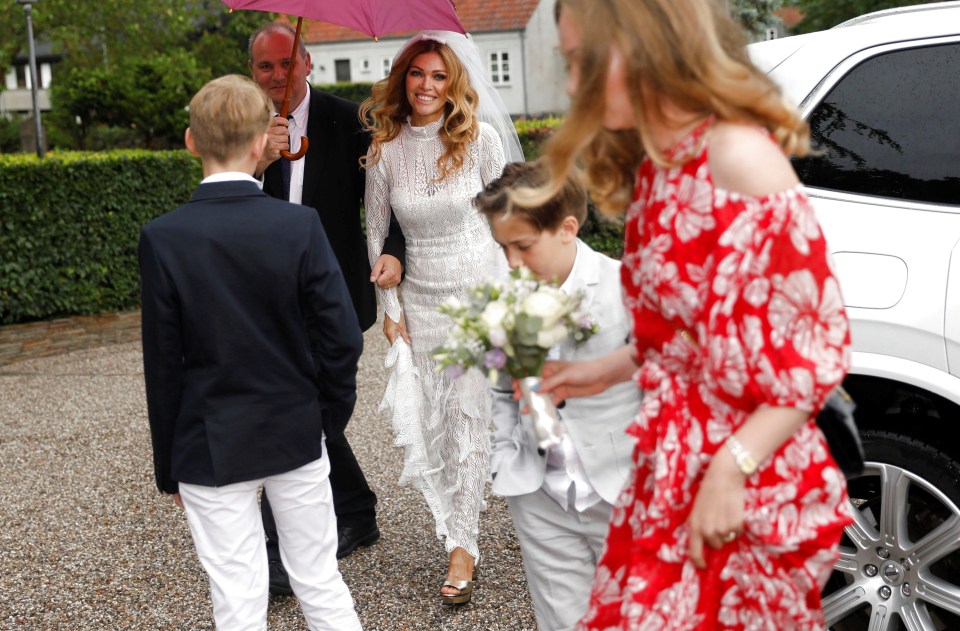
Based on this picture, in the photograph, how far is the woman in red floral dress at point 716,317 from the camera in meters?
1.83

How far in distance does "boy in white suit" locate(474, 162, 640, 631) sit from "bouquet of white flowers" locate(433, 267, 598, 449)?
2.14ft

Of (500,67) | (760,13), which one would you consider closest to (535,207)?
(760,13)

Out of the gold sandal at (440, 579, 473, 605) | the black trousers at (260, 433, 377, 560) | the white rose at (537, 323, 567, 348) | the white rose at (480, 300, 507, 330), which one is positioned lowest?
the gold sandal at (440, 579, 473, 605)

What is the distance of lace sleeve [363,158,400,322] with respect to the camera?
4617mm

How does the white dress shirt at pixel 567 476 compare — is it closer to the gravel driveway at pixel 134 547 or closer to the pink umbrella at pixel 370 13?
the gravel driveway at pixel 134 547

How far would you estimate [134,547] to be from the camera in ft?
17.0

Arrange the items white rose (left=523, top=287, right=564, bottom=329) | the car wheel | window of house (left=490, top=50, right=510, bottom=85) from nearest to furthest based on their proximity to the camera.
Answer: white rose (left=523, top=287, right=564, bottom=329), the car wheel, window of house (left=490, top=50, right=510, bottom=85)

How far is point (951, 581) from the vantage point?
3334 millimetres

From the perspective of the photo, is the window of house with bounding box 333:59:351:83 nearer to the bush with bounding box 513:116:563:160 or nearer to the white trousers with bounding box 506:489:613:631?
the bush with bounding box 513:116:563:160

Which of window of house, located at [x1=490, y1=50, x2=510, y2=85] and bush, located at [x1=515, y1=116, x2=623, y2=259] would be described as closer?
bush, located at [x1=515, y1=116, x2=623, y2=259]

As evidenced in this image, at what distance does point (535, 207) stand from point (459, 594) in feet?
6.27

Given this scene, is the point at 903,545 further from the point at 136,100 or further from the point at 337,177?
the point at 136,100

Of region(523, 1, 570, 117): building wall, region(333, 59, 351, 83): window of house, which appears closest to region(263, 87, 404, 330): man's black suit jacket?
region(523, 1, 570, 117): building wall

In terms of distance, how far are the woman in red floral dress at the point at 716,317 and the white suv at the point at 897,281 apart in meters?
1.43
